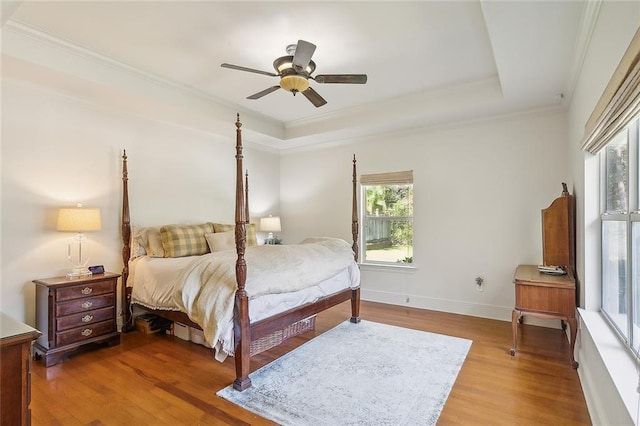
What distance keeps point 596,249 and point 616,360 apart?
1.08 metres

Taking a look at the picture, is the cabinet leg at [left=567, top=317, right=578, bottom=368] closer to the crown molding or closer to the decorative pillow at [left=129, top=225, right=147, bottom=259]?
the crown molding

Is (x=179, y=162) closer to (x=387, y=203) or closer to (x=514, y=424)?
(x=387, y=203)

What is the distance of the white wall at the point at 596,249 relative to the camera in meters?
1.56

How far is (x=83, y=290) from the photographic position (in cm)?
321

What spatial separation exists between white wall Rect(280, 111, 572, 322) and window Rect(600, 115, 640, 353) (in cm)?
156

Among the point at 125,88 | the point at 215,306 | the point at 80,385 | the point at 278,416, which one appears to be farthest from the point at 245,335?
the point at 125,88

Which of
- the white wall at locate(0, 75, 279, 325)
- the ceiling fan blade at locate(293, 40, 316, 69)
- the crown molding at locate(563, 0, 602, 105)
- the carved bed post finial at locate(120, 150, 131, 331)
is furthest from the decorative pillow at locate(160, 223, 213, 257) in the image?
the crown molding at locate(563, 0, 602, 105)

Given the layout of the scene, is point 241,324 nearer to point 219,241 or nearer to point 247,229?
point 219,241

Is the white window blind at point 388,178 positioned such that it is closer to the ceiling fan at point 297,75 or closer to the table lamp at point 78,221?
the ceiling fan at point 297,75

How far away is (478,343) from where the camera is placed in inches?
137

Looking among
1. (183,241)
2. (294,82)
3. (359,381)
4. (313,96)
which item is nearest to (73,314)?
(183,241)

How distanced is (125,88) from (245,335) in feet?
9.12

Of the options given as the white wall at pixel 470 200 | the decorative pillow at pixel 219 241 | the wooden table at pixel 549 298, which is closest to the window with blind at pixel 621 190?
the wooden table at pixel 549 298

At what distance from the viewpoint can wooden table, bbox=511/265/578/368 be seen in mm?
2844
